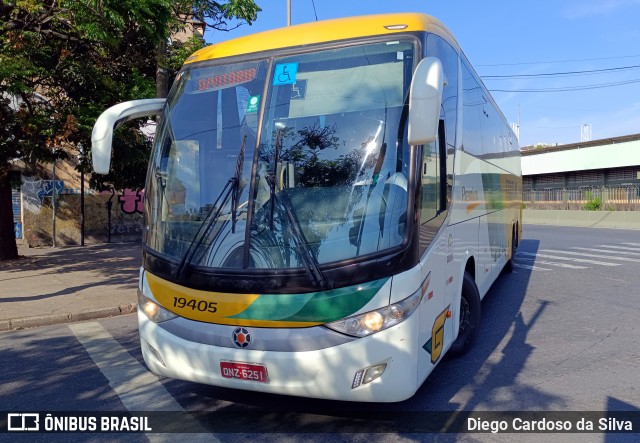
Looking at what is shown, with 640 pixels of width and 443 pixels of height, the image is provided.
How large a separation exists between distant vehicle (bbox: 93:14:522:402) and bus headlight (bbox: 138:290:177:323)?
1cm

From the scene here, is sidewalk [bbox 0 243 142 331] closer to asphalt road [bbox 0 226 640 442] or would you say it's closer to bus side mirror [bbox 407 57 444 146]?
asphalt road [bbox 0 226 640 442]

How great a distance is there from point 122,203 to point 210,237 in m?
16.4

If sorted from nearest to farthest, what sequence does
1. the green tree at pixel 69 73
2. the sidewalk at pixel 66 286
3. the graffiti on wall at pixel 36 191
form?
the sidewalk at pixel 66 286
the green tree at pixel 69 73
the graffiti on wall at pixel 36 191

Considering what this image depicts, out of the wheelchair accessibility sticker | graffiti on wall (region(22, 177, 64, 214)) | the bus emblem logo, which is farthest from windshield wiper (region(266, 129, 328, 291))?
graffiti on wall (region(22, 177, 64, 214))

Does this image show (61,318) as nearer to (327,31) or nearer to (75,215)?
(327,31)

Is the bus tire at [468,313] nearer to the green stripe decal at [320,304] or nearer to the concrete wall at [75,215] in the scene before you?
the green stripe decal at [320,304]

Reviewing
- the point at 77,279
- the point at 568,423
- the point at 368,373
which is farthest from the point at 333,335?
the point at 77,279

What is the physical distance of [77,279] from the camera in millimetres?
11180

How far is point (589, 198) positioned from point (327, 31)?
34585 millimetres

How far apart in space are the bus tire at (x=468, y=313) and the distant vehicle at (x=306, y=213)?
85 cm

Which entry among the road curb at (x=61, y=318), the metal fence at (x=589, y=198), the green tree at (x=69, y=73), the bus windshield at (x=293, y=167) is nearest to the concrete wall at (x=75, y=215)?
the green tree at (x=69, y=73)

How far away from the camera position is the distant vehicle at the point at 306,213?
11.8 ft

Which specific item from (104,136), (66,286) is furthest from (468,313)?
(66,286)

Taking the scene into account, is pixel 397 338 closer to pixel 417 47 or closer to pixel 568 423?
pixel 568 423
